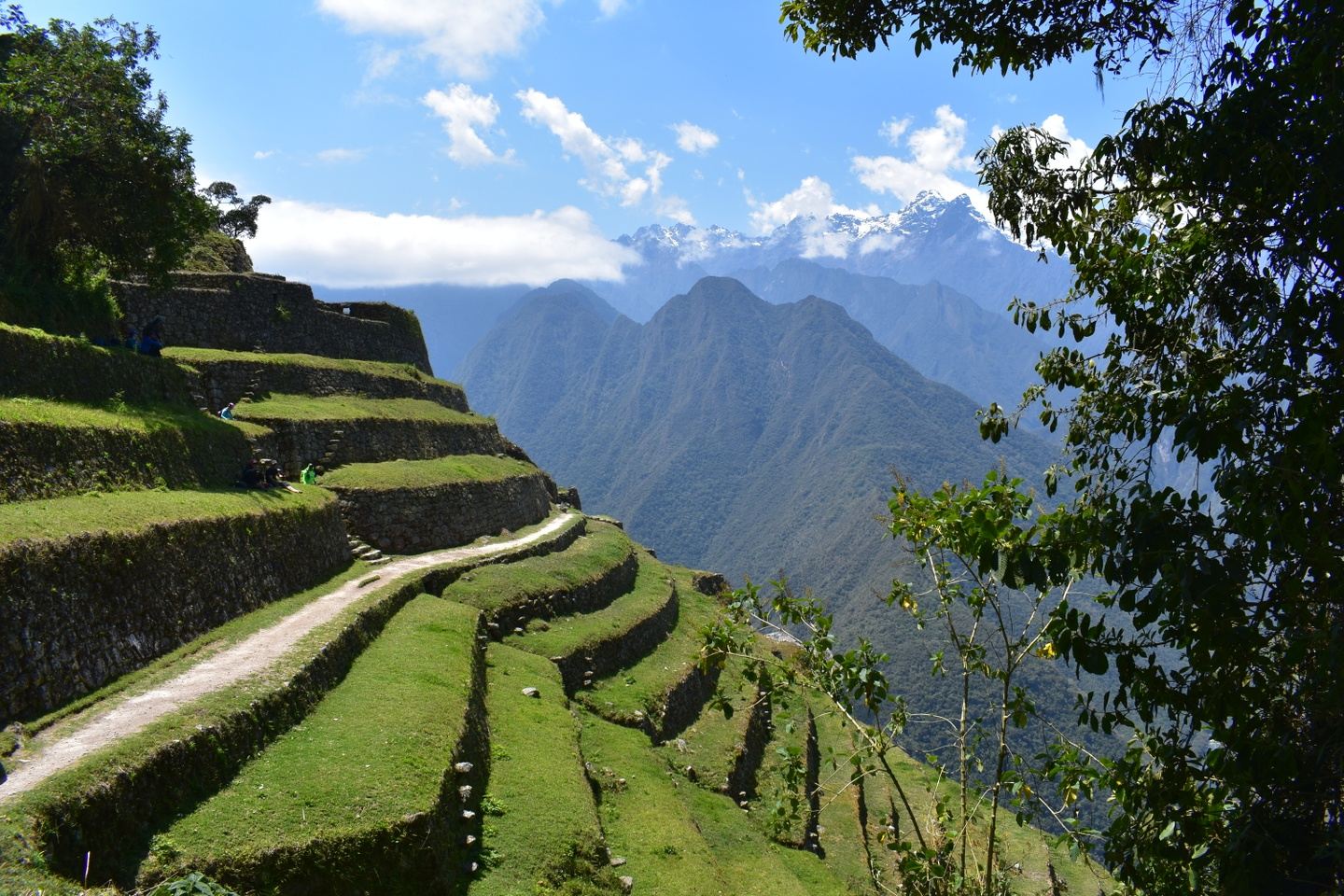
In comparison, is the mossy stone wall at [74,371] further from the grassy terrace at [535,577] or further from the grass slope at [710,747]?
the grass slope at [710,747]

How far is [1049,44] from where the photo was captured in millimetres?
7602

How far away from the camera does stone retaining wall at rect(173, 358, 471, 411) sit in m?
26.9

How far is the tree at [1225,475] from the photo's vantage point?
5.02m

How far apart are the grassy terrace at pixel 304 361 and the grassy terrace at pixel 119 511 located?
8.24m

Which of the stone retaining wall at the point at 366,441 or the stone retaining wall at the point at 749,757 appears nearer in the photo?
the stone retaining wall at the point at 749,757

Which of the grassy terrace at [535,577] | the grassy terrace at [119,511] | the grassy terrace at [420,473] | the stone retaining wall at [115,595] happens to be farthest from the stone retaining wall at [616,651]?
the grassy terrace at [119,511]

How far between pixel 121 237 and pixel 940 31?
22.3 metres

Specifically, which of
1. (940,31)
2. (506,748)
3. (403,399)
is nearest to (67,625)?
(506,748)

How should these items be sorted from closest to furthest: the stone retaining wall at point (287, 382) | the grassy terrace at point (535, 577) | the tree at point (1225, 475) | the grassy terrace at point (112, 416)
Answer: the tree at point (1225, 475) < the grassy terrace at point (112, 416) < the grassy terrace at point (535, 577) < the stone retaining wall at point (287, 382)

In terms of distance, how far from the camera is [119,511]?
14.0 meters

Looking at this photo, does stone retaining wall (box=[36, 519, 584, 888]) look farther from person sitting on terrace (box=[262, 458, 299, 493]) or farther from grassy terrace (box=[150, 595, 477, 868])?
person sitting on terrace (box=[262, 458, 299, 493])

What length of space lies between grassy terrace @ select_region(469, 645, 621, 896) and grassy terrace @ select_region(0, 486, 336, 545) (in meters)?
6.67

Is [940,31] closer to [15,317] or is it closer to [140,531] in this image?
[140,531]

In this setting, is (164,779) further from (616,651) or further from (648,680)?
(616,651)
